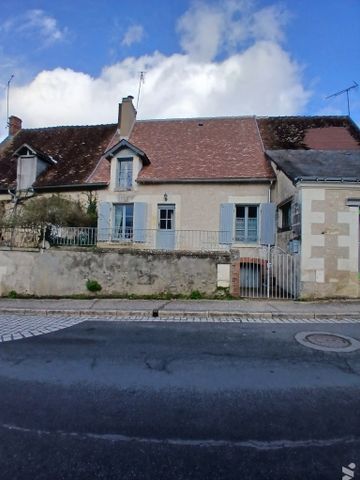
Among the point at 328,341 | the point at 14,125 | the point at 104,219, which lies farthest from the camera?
the point at 14,125

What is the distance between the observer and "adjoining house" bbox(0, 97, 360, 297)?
9219 millimetres

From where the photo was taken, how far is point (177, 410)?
3172mm

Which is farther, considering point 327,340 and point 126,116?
point 126,116

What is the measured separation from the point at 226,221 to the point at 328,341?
809cm

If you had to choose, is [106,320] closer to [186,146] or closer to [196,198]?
[196,198]

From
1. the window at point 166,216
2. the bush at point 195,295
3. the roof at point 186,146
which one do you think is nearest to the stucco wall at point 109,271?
the bush at point 195,295

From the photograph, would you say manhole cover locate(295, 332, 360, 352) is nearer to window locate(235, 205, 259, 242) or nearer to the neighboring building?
the neighboring building

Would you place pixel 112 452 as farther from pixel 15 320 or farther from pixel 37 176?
pixel 37 176

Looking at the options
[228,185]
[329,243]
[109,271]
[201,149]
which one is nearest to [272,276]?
[329,243]

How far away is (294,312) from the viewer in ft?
25.1

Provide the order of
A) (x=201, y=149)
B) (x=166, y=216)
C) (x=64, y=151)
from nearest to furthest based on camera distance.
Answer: (x=166, y=216) → (x=201, y=149) → (x=64, y=151)

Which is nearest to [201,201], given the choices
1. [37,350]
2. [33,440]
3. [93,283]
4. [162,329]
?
[93,283]

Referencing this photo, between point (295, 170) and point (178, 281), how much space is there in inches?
204

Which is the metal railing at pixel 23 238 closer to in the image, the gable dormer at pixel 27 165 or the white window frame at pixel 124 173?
the white window frame at pixel 124 173
